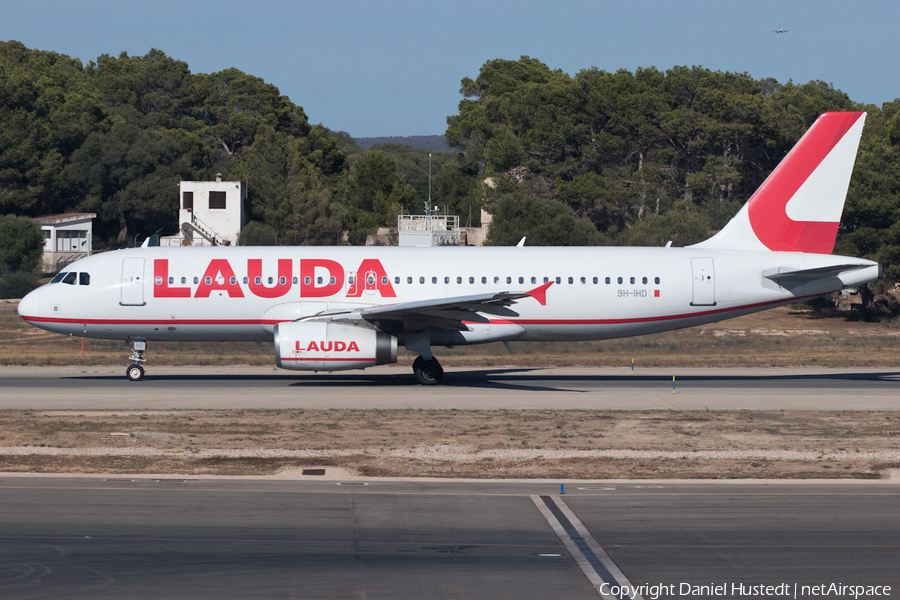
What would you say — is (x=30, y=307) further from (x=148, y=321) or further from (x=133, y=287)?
(x=148, y=321)

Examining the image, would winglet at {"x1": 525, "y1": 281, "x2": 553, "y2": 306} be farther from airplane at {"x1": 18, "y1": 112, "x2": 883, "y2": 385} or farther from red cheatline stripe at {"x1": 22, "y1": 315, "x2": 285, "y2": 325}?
red cheatline stripe at {"x1": 22, "y1": 315, "x2": 285, "y2": 325}

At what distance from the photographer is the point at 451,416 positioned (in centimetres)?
2181

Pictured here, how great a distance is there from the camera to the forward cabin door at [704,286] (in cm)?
2788

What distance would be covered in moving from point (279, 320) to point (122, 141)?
2749 inches

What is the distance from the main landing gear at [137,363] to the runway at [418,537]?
42.7 ft

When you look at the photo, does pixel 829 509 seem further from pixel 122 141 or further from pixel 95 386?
pixel 122 141

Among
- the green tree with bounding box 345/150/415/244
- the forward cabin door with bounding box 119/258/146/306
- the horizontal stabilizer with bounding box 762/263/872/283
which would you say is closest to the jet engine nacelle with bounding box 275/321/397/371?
the forward cabin door with bounding box 119/258/146/306

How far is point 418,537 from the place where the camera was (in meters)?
12.1

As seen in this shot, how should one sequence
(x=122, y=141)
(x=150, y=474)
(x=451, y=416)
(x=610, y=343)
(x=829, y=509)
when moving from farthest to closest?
(x=122, y=141) < (x=610, y=343) < (x=451, y=416) < (x=150, y=474) < (x=829, y=509)

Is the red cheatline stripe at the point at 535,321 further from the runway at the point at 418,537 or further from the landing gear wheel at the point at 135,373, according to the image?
the runway at the point at 418,537

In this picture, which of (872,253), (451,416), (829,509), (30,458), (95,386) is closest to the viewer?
(829,509)

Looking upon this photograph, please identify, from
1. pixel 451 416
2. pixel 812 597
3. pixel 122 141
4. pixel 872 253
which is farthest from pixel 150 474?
pixel 122 141

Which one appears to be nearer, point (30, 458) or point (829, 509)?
point (829, 509)

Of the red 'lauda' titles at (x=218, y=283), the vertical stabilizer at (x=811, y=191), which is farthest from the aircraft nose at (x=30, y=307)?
the vertical stabilizer at (x=811, y=191)
